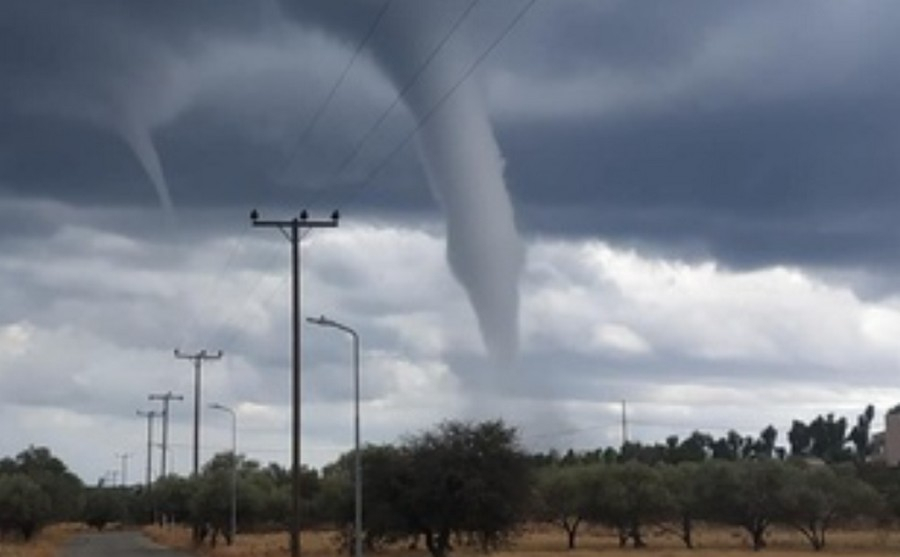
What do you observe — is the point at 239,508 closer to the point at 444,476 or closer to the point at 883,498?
the point at 883,498

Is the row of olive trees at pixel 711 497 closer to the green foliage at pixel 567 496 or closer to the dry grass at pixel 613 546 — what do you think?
the green foliage at pixel 567 496

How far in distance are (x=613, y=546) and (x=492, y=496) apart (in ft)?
152

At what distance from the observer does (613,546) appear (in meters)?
116

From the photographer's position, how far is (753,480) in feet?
376

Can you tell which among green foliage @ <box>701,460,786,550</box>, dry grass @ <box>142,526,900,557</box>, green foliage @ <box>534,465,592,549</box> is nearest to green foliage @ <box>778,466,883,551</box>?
green foliage @ <box>701,460,786,550</box>

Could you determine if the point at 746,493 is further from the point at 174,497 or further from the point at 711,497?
the point at 174,497

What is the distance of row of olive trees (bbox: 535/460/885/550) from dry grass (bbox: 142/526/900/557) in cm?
189

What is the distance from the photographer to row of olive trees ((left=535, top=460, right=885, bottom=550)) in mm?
114125

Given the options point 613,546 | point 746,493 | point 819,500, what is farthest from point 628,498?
point 819,500

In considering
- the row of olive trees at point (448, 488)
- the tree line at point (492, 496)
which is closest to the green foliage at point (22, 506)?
the tree line at point (492, 496)

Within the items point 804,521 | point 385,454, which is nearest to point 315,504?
point 804,521

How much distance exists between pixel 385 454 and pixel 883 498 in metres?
68.4

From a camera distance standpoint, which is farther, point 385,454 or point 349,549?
point 349,549

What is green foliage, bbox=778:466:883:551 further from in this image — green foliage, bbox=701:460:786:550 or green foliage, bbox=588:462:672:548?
green foliage, bbox=588:462:672:548
